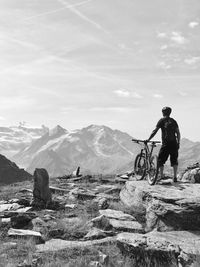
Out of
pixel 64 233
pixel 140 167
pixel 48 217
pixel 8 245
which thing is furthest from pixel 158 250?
pixel 140 167

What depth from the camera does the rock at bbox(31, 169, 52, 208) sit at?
694 inches

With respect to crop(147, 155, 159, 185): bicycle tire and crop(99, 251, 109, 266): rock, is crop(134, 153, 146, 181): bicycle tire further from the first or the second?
crop(99, 251, 109, 266): rock

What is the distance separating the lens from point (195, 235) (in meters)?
11.2

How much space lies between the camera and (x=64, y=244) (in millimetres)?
11156

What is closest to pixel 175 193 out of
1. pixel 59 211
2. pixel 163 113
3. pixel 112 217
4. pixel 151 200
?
pixel 151 200

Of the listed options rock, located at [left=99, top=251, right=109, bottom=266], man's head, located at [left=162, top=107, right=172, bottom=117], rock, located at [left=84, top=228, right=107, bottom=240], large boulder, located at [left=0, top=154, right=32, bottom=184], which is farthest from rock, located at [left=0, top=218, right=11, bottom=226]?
large boulder, located at [left=0, top=154, right=32, bottom=184]

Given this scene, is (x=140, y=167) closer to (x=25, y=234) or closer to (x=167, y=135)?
(x=167, y=135)

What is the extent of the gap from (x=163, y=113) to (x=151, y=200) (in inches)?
185

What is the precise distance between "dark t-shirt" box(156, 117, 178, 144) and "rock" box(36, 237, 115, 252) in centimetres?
678

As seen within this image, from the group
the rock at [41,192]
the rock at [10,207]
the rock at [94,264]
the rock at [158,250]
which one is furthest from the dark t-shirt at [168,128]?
the rock at [94,264]

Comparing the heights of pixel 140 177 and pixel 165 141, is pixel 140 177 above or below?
below

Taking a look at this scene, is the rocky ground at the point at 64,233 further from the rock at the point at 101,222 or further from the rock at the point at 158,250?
the rock at the point at 158,250

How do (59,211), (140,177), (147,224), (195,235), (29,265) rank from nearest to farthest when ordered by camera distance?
1. (29,265)
2. (195,235)
3. (147,224)
4. (59,211)
5. (140,177)

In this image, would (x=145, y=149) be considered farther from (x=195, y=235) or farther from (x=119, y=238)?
(x=119, y=238)
